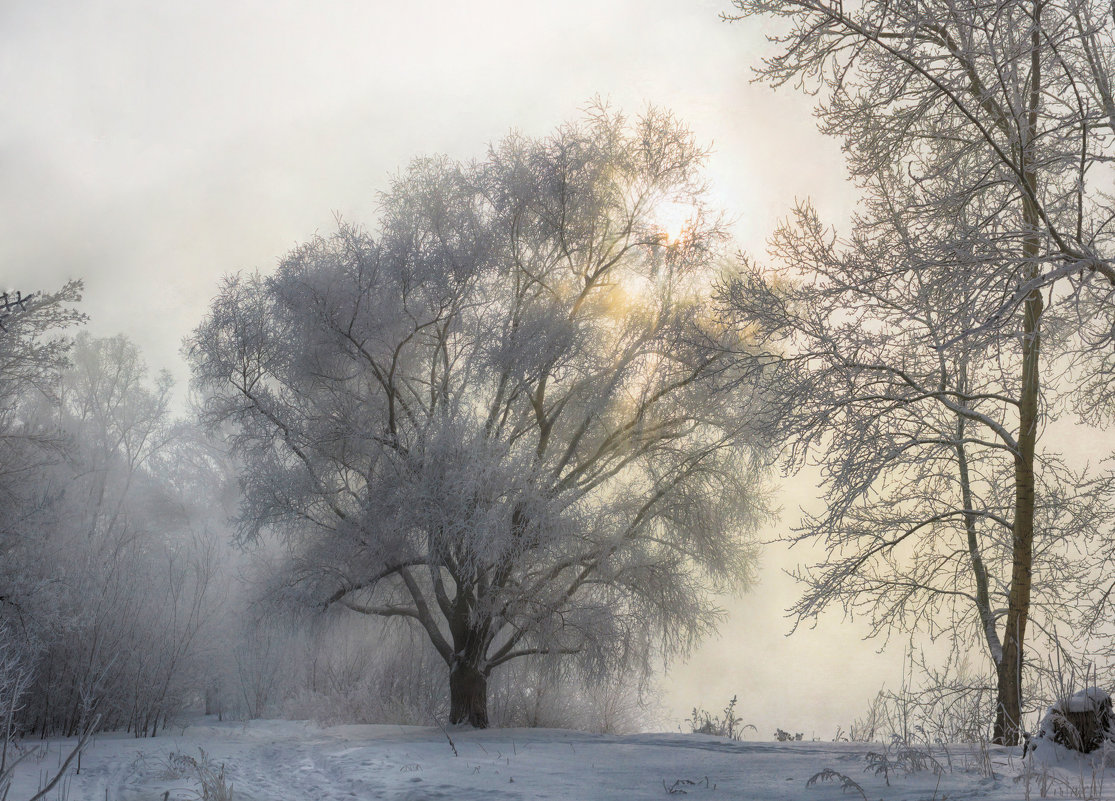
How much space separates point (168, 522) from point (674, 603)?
21917mm

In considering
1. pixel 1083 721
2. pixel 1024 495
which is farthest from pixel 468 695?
pixel 1083 721

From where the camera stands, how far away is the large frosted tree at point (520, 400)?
11.3 metres

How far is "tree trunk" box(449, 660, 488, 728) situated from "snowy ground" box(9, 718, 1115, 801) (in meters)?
0.73

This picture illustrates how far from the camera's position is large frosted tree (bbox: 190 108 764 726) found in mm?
11297

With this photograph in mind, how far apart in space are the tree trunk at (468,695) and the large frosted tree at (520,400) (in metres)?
0.03

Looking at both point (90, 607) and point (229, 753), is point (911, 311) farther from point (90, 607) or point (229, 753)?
point (90, 607)

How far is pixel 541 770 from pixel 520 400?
7193mm

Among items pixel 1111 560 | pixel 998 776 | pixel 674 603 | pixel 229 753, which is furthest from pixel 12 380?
pixel 1111 560

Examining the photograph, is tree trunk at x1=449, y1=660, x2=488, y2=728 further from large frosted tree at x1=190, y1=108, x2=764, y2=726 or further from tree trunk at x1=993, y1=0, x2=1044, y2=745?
tree trunk at x1=993, y1=0, x2=1044, y2=745

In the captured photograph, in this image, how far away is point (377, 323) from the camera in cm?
1239

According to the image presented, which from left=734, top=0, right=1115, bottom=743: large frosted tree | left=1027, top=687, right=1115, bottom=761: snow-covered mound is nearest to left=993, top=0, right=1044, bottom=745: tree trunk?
left=734, top=0, right=1115, bottom=743: large frosted tree

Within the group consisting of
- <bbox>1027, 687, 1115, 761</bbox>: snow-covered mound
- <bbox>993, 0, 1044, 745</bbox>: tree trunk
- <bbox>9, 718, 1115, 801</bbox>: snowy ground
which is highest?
<bbox>993, 0, 1044, 745</bbox>: tree trunk

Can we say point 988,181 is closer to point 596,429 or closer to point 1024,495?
point 1024,495

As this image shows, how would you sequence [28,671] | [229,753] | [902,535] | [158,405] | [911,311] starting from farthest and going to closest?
[158,405] < [28,671] < [229,753] < [902,535] < [911,311]
